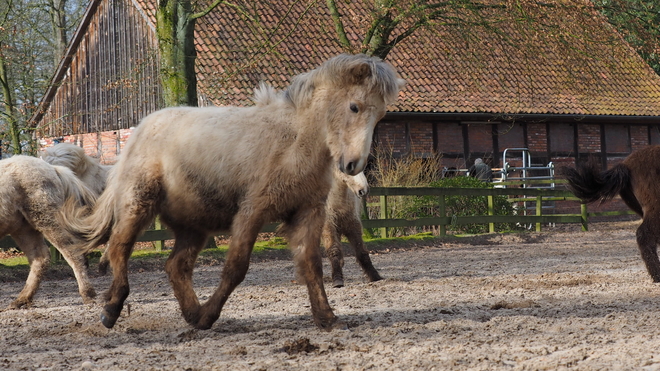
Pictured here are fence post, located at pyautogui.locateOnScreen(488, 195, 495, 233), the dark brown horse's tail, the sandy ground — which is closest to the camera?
the sandy ground

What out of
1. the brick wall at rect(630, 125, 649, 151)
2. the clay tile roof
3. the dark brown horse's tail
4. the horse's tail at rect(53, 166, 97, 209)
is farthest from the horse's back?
the brick wall at rect(630, 125, 649, 151)

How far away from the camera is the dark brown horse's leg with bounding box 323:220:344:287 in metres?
9.12

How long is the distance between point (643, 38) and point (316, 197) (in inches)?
548

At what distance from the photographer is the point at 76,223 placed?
7.05m

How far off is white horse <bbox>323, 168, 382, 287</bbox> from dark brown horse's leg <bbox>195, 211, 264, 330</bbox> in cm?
352

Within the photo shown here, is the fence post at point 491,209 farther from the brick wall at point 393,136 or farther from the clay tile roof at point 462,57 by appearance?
the brick wall at point 393,136

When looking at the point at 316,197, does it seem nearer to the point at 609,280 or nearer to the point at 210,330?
the point at 210,330

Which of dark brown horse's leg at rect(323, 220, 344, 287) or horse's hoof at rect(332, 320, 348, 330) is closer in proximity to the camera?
horse's hoof at rect(332, 320, 348, 330)

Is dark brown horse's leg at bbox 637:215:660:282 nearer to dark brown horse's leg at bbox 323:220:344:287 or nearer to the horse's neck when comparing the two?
dark brown horse's leg at bbox 323:220:344:287

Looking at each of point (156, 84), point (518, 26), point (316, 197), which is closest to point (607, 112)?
point (518, 26)

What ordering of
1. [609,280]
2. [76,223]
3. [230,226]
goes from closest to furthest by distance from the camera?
1. [230,226]
2. [76,223]
3. [609,280]

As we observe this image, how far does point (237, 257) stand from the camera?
18.8 ft

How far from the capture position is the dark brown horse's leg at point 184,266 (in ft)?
20.7

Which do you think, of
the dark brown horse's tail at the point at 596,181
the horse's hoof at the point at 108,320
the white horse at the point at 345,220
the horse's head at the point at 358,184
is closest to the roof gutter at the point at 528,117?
the dark brown horse's tail at the point at 596,181
